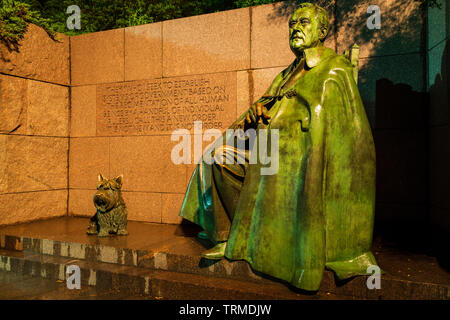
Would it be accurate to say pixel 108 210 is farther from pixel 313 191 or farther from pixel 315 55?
pixel 315 55

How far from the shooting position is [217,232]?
359cm

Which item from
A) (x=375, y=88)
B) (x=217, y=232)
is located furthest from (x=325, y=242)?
(x=375, y=88)

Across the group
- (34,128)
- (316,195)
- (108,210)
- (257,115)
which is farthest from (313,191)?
(34,128)

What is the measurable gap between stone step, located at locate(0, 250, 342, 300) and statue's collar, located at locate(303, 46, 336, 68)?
201 cm

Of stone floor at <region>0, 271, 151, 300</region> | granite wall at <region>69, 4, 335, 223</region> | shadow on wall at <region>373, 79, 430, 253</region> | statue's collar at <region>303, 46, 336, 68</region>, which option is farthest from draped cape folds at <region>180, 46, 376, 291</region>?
granite wall at <region>69, 4, 335, 223</region>

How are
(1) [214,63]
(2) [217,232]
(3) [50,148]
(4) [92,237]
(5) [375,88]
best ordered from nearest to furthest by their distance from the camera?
1. (2) [217,232]
2. (4) [92,237]
3. (5) [375,88]
4. (1) [214,63]
5. (3) [50,148]

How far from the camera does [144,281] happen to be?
3.51 meters

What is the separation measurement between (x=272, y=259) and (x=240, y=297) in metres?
0.42

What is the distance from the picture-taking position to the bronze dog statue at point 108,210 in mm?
4652

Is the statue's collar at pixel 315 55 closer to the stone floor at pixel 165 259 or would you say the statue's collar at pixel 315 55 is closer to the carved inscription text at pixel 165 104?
the stone floor at pixel 165 259

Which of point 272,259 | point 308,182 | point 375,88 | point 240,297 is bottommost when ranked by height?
point 240,297

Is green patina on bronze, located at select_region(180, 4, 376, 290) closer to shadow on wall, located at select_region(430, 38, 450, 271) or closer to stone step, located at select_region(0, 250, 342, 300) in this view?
stone step, located at select_region(0, 250, 342, 300)

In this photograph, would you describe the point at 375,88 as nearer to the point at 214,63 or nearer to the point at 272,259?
the point at 214,63

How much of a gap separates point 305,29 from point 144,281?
2.84 m
